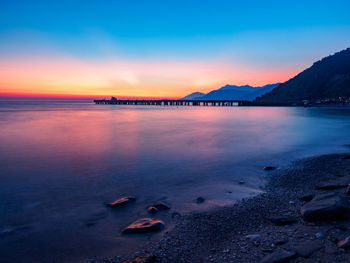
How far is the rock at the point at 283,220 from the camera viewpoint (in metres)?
4.61

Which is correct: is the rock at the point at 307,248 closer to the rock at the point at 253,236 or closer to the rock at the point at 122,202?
the rock at the point at 253,236

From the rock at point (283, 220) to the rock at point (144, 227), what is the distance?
230 cm

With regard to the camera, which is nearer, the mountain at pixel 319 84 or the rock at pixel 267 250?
the rock at pixel 267 250

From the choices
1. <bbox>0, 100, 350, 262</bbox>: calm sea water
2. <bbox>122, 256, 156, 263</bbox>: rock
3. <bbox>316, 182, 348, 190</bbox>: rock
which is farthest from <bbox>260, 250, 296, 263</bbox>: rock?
<bbox>316, 182, 348, 190</bbox>: rock

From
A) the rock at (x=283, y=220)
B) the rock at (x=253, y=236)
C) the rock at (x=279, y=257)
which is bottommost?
the rock at (x=253, y=236)

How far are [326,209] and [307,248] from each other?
1123 millimetres

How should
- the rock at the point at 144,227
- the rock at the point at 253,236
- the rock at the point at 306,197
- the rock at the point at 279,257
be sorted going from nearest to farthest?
the rock at the point at 279,257 < the rock at the point at 253,236 < the rock at the point at 144,227 < the rock at the point at 306,197

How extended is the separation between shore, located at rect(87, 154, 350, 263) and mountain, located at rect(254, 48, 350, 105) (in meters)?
99.5

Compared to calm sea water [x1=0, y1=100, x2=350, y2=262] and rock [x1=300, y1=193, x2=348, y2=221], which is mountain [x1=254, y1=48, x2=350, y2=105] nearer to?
calm sea water [x1=0, y1=100, x2=350, y2=262]

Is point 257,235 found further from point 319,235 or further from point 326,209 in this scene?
point 326,209

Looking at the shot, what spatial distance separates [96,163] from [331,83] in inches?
4844

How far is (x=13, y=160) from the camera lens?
1177cm

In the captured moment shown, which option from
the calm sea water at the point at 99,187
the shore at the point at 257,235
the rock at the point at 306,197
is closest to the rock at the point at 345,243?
the shore at the point at 257,235

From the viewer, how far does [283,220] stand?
470 centimetres
